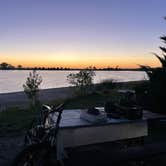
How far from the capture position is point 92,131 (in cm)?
363

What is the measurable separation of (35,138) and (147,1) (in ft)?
20.6

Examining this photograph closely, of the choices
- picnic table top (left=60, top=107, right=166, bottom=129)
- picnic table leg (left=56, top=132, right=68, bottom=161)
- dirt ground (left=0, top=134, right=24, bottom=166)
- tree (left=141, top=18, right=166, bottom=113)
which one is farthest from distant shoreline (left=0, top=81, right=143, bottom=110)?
picnic table leg (left=56, top=132, right=68, bottom=161)

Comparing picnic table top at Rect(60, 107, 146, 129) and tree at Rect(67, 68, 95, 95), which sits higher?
tree at Rect(67, 68, 95, 95)

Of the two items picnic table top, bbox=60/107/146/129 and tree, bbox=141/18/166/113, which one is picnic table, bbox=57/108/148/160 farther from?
tree, bbox=141/18/166/113

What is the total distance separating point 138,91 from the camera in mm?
7109

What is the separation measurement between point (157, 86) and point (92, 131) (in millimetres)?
3222

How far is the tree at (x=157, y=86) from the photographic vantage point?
5980 millimetres

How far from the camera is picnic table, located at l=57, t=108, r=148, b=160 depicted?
3.44 metres

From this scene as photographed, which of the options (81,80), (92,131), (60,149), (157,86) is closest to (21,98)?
(81,80)

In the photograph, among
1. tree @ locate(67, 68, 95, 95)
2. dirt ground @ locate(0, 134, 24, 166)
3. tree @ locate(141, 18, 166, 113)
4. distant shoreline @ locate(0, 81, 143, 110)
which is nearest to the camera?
dirt ground @ locate(0, 134, 24, 166)

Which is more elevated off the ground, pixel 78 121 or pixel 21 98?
pixel 78 121

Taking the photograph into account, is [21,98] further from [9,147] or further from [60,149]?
[60,149]

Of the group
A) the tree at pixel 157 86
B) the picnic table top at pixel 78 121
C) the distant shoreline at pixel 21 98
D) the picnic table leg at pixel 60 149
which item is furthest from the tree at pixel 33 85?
the picnic table leg at pixel 60 149

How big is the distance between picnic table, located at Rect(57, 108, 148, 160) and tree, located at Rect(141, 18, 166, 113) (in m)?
1.89
